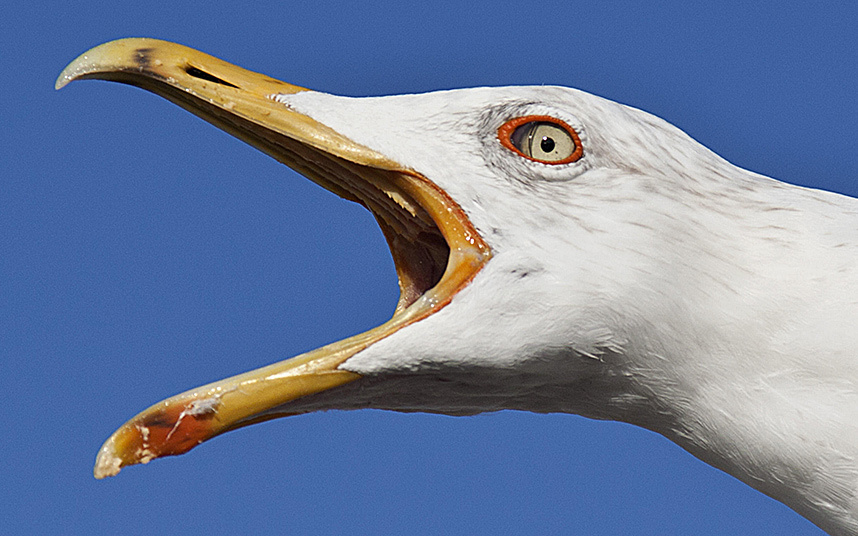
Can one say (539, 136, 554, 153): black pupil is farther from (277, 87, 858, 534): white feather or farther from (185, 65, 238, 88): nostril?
(185, 65, 238, 88): nostril

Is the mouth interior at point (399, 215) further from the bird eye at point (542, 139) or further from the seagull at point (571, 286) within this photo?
the bird eye at point (542, 139)

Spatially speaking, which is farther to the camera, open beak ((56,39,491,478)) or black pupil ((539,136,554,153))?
black pupil ((539,136,554,153))

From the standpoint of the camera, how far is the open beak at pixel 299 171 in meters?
2.21

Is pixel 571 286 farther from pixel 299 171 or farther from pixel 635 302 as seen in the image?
pixel 299 171

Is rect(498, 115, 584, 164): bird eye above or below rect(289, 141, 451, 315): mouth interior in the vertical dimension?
above

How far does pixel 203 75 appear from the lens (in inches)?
102

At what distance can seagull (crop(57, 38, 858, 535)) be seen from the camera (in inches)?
89.8

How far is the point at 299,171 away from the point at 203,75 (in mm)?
312

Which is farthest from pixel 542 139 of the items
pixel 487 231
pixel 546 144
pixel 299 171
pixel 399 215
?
pixel 299 171

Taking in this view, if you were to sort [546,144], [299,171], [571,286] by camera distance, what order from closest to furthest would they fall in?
[571,286] → [546,144] → [299,171]

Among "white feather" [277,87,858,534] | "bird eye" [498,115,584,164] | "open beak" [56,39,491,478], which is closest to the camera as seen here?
"open beak" [56,39,491,478]

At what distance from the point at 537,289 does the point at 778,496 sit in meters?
0.71

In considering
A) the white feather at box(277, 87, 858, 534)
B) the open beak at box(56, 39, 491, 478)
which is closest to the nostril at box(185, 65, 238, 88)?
the open beak at box(56, 39, 491, 478)

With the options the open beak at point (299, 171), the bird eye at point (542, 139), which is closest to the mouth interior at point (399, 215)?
the open beak at point (299, 171)
